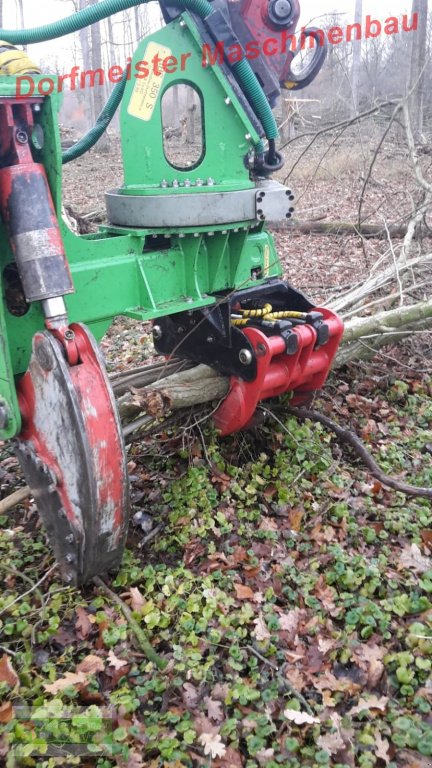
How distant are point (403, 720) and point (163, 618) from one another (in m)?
1.09

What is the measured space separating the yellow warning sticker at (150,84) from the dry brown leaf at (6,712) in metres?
2.78

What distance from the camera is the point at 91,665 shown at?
2498 mm

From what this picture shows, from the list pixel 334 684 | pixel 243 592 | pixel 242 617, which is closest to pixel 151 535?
pixel 243 592

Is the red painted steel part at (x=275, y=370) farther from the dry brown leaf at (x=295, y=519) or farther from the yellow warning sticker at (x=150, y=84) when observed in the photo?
the yellow warning sticker at (x=150, y=84)

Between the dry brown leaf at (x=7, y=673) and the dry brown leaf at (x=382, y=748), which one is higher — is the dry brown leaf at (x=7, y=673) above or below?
above

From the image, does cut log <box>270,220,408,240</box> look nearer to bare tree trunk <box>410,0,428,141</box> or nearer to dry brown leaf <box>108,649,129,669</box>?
bare tree trunk <box>410,0,428,141</box>

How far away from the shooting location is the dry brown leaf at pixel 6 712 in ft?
7.44

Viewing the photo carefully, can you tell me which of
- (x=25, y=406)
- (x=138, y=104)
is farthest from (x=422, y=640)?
(x=138, y=104)

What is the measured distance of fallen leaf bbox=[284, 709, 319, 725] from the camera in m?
2.31

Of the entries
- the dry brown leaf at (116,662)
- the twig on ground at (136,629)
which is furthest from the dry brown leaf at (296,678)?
the dry brown leaf at (116,662)

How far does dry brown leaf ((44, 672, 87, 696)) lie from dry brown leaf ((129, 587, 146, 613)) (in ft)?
1.28

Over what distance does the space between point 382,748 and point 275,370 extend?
1914 mm

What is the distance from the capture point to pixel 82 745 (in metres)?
2.22

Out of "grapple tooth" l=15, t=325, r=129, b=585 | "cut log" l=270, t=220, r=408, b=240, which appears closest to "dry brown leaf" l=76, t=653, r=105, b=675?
"grapple tooth" l=15, t=325, r=129, b=585
